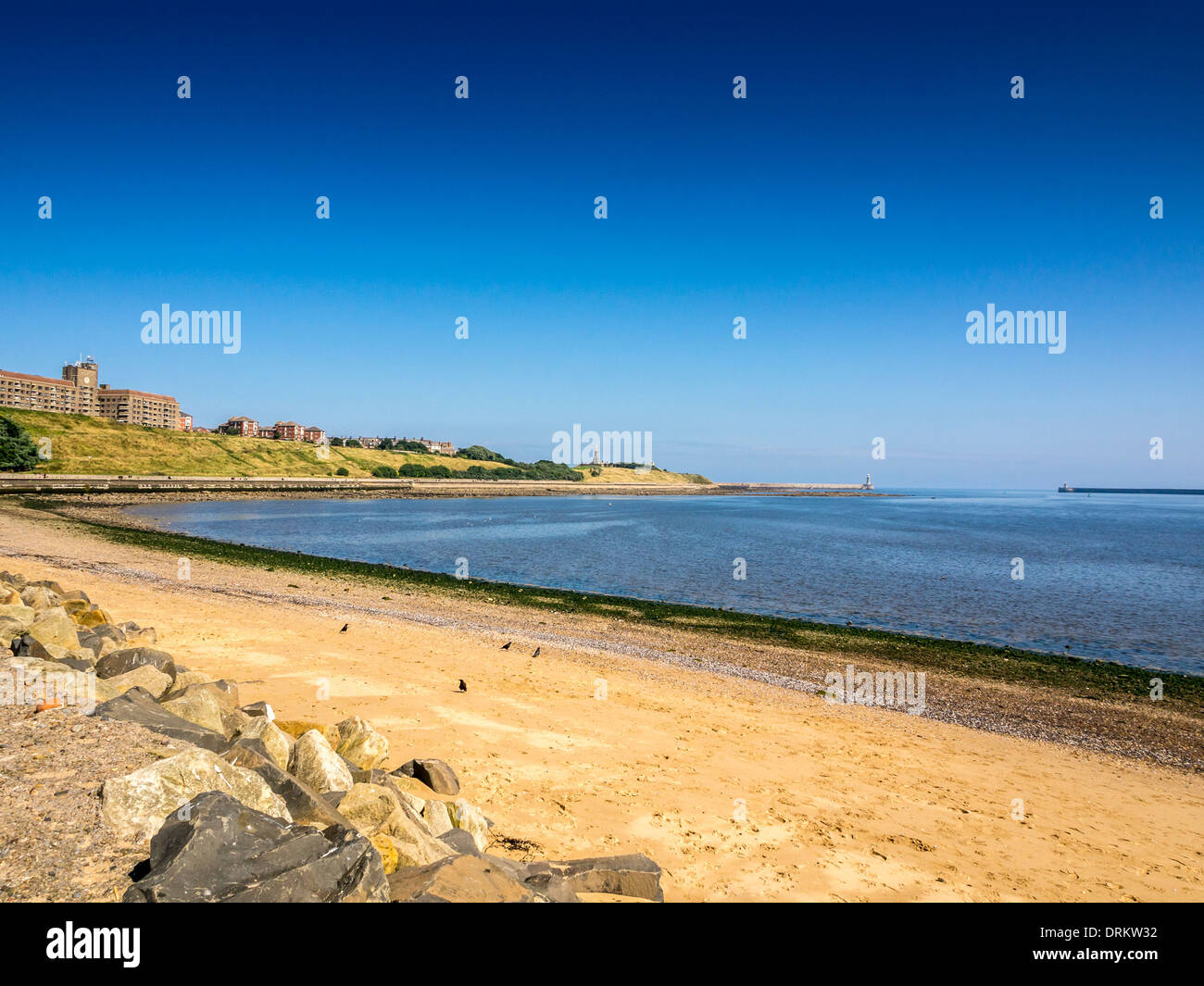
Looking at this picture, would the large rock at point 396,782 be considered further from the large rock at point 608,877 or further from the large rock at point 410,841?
the large rock at point 608,877

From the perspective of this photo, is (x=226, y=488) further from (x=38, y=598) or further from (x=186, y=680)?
(x=186, y=680)

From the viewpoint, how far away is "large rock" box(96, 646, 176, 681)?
9250mm

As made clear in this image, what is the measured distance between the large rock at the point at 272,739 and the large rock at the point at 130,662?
111 inches

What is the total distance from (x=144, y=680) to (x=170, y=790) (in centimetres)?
450

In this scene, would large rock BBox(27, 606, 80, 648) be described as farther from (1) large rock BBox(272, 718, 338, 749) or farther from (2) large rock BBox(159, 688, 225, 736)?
(1) large rock BBox(272, 718, 338, 749)

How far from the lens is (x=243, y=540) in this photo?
46750mm

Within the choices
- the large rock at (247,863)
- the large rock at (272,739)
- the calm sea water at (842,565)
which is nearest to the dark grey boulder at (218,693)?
the large rock at (272,739)

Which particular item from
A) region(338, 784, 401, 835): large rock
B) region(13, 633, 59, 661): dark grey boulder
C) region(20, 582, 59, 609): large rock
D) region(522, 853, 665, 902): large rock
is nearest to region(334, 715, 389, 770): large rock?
region(338, 784, 401, 835): large rock

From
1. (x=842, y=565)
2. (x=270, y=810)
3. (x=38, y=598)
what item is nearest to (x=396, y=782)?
(x=270, y=810)

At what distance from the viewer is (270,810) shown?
17.7 ft

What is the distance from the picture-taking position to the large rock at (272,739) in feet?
22.9
